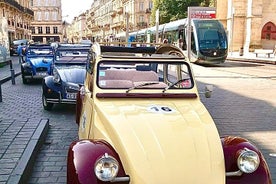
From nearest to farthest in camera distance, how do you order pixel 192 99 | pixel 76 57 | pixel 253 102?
1. pixel 192 99
2. pixel 253 102
3. pixel 76 57

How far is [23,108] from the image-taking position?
8.44 meters

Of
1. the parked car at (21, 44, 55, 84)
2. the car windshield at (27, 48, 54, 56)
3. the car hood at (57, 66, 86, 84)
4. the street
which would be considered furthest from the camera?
the car windshield at (27, 48, 54, 56)

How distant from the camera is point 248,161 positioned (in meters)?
3.07

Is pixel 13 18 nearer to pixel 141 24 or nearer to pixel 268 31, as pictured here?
pixel 141 24

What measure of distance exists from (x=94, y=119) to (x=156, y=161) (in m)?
1.19

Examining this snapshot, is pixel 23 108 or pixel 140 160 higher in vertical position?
pixel 140 160

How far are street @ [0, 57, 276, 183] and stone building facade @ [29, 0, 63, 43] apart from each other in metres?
90.3

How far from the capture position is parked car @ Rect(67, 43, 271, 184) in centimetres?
284

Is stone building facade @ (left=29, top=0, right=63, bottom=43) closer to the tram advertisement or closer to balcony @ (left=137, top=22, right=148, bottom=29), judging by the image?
balcony @ (left=137, top=22, right=148, bottom=29)

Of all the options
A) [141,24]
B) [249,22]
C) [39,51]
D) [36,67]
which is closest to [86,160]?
[36,67]

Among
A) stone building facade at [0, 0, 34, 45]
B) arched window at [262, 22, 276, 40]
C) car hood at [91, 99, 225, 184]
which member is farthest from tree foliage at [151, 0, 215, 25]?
car hood at [91, 99, 225, 184]

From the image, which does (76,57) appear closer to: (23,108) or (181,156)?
(23,108)

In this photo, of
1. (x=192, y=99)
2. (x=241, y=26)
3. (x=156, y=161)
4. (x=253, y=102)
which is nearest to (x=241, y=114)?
(x=253, y=102)

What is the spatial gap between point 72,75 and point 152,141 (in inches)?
221
